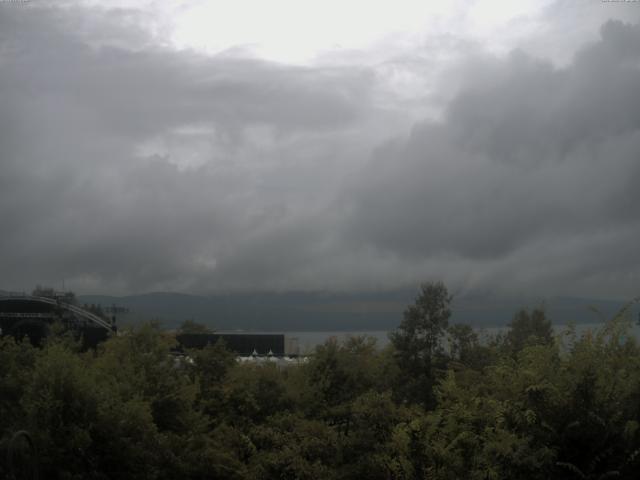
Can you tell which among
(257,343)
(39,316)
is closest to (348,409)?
(39,316)

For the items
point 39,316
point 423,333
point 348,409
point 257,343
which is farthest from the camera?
point 257,343

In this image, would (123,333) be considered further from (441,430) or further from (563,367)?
(563,367)

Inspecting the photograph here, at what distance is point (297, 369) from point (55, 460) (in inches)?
430

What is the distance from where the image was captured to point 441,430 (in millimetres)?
16953

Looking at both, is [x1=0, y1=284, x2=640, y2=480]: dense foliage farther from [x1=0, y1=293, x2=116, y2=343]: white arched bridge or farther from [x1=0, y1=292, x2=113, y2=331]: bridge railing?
[x1=0, y1=292, x2=113, y2=331]: bridge railing

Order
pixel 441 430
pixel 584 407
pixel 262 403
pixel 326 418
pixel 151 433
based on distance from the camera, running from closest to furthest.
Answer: pixel 584 407 < pixel 441 430 < pixel 151 433 < pixel 326 418 < pixel 262 403

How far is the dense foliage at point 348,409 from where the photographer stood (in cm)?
1304

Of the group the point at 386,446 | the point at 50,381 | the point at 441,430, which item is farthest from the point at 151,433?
the point at 441,430

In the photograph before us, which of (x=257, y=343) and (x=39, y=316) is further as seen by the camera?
(x=257, y=343)

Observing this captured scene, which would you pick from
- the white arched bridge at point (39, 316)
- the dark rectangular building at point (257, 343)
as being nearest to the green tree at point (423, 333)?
the white arched bridge at point (39, 316)

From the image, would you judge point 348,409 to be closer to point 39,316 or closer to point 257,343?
point 39,316

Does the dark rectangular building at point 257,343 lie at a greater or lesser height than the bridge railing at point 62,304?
lesser

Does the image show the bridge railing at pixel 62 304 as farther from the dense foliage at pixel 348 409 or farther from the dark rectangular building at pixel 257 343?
the dense foliage at pixel 348 409

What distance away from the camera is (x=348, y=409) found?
22.9 metres
